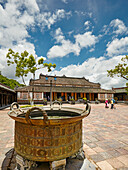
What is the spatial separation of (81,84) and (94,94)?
5076 millimetres

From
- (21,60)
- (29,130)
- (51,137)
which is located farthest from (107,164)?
(21,60)

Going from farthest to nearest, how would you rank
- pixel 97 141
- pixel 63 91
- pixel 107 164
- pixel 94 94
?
pixel 94 94
pixel 63 91
pixel 97 141
pixel 107 164

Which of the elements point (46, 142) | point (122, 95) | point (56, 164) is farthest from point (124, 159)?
point (122, 95)

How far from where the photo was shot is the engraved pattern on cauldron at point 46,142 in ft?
4.52

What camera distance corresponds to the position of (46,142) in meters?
1.38

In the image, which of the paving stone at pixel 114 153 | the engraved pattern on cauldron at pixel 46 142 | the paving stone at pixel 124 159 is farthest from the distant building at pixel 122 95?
the engraved pattern on cauldron at pixel 46 142

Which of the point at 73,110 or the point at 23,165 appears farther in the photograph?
the point at 73,110

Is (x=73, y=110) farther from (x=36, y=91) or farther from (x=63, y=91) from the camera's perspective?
(x=63, y=91)

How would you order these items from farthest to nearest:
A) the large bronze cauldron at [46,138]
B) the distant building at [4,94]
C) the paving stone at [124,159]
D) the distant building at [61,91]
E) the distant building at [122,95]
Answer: the distant building at [122,95], the distant building at [61,91], the distant building at [4,94], the paving stone at [124,159], the large bronze cauldron at [46,138]

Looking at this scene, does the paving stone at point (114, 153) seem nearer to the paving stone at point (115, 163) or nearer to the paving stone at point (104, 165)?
the paving stone at point (115, 163)

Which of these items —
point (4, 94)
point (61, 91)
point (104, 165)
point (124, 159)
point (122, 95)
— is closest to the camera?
point (104, 165)

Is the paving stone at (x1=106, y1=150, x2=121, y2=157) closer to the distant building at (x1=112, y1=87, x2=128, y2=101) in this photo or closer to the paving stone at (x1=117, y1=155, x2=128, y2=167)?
the paving stone at (x1=117, y1=155, x2=128, y2=167)

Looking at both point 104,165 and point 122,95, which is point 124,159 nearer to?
point 104,165

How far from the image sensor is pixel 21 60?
44.2ft
